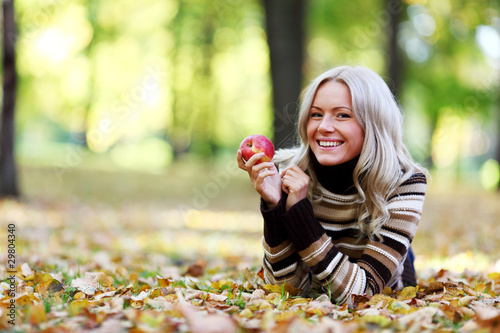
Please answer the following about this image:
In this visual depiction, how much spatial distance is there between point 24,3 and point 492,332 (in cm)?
1181

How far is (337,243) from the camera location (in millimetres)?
2994

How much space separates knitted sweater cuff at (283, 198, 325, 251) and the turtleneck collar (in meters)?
0.34

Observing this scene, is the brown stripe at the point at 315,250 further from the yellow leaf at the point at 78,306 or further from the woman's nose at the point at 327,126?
the yellow leaf at the point at 78,306

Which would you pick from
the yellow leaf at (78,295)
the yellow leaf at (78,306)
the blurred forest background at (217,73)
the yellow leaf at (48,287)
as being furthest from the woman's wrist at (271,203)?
the blurred forest background at (217,73)

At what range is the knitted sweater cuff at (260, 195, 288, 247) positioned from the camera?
2.63 metres

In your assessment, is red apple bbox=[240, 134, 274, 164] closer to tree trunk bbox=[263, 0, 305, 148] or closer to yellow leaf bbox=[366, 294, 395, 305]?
yellow leaf bbox=[366, 294, 395, 305]

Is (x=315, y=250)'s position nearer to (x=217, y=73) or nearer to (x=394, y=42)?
(x=394, y=42)

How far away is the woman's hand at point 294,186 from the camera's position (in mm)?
2617

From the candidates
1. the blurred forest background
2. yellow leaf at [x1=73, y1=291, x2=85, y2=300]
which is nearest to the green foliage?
the blurred forest background

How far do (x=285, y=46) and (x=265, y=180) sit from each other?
873cm

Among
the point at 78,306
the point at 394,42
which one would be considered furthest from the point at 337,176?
the point at 394,42

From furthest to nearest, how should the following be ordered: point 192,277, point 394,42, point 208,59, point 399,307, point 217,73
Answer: point 217,73 < point 208,59 < point 394,42 < point 192,277 < point 399,307

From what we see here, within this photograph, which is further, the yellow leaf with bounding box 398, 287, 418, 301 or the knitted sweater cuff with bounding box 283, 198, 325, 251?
the yellow leaf with bounding box 398, 287, 418, 301

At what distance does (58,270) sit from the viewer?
12.7 feet
